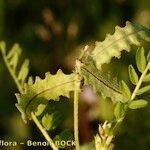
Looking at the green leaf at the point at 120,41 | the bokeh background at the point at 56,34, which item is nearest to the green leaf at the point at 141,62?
the green leaf at the point at 120,41

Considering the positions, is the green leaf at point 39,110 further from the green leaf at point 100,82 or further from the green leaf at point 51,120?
the green leaf at point 100,82

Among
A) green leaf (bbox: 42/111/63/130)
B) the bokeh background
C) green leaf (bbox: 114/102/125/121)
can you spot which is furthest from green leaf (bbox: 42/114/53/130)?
the bokeh background

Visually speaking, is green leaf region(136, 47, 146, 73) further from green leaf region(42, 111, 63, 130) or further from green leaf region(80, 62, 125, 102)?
green leaf region(42, 111, 63, 130)

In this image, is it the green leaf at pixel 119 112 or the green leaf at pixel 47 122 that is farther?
the green leaf at pixel 47 122

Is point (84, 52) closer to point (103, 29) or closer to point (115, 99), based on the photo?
point (115, 99)

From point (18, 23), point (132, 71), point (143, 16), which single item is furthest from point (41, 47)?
point (132, 71)

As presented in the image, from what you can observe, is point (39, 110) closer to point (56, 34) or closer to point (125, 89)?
point (125, 89)
